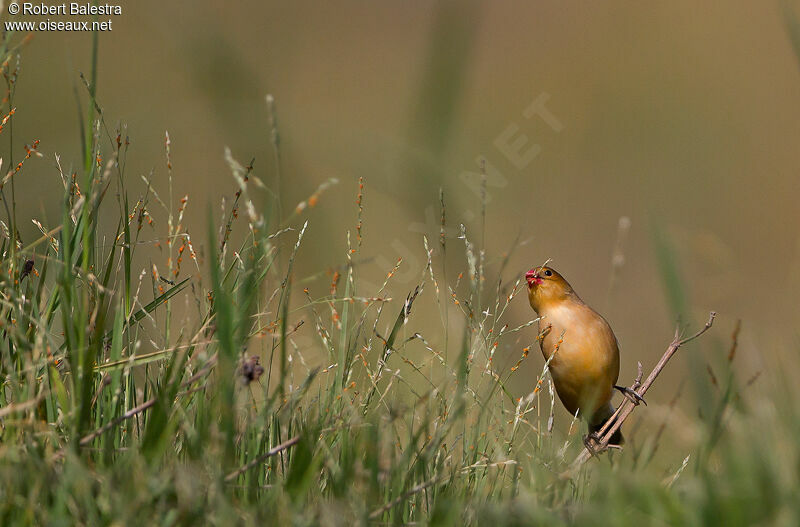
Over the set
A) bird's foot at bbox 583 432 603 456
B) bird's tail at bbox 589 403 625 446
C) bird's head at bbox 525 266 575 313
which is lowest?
bird's tail at bbox 589 403 625 446

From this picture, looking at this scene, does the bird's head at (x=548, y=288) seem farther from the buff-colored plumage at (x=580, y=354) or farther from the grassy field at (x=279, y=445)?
the grassy field at (x=279, y=445)

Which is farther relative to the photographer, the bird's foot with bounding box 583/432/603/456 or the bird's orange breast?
the bird's orange breast

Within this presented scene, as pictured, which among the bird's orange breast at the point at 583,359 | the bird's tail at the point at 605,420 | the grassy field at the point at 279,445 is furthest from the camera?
the bird's tail at the point at 605,420

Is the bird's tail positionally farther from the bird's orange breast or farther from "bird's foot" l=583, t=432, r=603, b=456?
"bird's foot" l=583, t=432, r=603, b=456

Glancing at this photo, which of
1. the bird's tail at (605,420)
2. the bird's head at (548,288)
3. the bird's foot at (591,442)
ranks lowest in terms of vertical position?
the bird's tail at (605,420)

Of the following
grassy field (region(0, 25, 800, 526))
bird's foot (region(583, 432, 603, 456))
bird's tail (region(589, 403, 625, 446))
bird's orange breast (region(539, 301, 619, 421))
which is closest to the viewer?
grassy field (region(0, 25, 800, 526))

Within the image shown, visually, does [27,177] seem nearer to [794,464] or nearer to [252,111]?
[252,111]

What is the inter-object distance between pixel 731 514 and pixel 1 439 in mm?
832

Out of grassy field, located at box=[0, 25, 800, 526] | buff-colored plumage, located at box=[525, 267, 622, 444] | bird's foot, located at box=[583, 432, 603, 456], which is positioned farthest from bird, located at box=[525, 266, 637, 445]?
grassy field, located at box=[0, 25, 800, 526]

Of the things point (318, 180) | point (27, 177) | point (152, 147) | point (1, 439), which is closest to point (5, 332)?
point (1, 439)

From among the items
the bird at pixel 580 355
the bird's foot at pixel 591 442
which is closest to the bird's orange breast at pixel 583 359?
the bird at pixel 580 355

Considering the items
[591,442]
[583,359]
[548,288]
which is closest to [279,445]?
[591,442]

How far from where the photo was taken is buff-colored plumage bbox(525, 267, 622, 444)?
196 centimetres

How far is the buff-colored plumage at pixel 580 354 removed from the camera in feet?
6.42
